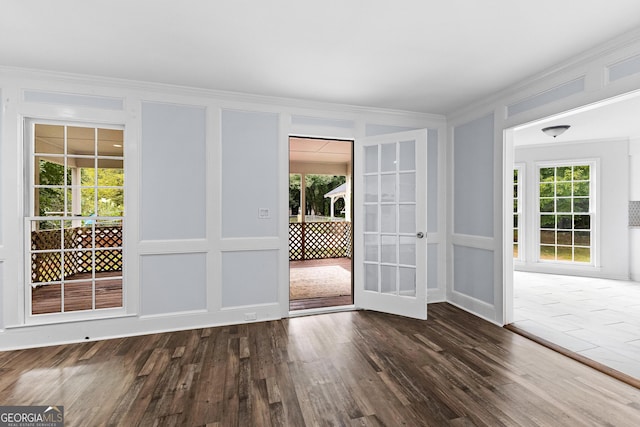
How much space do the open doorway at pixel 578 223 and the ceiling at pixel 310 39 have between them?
3.86ft

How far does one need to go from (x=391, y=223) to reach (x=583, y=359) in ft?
6.72

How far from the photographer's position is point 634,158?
5.27 m

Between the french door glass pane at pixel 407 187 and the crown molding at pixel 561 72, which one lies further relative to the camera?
the french door glass pane at pixel 407 187

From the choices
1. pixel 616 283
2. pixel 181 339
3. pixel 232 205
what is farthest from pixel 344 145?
pixel 616 283

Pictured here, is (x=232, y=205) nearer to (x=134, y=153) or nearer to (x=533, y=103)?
(x=134, y=153)

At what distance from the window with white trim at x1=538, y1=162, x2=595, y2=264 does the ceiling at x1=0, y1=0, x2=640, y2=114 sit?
12.9ft

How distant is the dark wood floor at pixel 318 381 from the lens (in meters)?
1.85

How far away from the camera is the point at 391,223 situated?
12.1ft

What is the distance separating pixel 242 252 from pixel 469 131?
10.1 feet

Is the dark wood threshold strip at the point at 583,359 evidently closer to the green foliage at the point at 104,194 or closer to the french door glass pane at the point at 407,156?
the french door glass pane at the point at 407,156

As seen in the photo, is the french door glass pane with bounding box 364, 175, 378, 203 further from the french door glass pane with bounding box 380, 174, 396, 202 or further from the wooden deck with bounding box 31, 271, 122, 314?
the wooden deck with bounding box 31, 271, 122, 314

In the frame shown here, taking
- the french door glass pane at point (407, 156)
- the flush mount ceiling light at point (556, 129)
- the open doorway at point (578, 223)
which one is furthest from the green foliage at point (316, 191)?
the french door glass pane at point (407, 156)

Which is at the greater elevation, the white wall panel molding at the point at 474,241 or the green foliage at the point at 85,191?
the green foliage at the point at 85,191

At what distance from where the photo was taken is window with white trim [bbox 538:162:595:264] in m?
5.70
